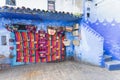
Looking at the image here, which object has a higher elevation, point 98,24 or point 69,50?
point 98,24

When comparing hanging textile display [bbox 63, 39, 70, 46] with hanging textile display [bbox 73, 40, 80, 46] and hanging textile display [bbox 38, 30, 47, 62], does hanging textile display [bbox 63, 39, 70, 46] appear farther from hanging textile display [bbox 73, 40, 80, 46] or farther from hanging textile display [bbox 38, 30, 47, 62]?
hanging textile display [bbox 38, 30, 47, 62]

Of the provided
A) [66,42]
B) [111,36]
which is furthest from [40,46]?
[111,36]

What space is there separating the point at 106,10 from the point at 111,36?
195 cm

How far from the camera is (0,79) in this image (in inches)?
200

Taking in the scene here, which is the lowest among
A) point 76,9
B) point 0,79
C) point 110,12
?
point 0,79

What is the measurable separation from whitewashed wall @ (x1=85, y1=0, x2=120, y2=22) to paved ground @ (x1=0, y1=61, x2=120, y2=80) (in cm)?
304

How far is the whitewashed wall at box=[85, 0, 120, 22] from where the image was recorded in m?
7.47

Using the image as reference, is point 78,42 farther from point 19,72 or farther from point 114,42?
point 19,72

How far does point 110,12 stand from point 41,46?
15.1ft

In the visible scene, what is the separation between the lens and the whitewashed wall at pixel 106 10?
7.47 m

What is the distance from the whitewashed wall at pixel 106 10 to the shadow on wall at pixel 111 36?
0.33 meters

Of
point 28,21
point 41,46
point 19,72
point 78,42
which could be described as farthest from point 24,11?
point 78,42

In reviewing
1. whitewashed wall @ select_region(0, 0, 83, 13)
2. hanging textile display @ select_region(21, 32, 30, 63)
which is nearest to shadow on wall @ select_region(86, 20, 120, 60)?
whitewashed wall @ select_region(0, 0, 83, 13)

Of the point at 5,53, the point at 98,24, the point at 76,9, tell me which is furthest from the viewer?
the point at 76,9
